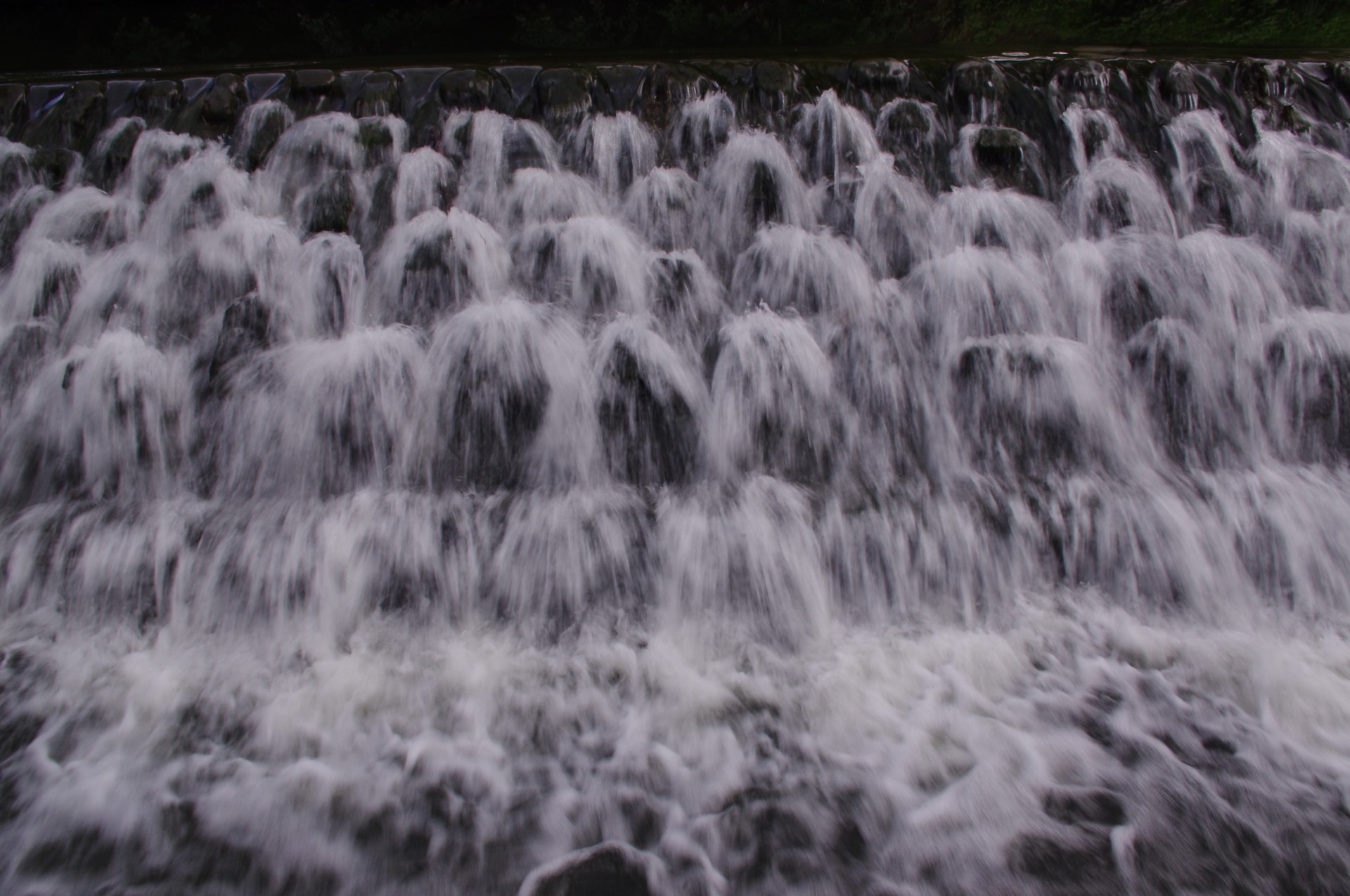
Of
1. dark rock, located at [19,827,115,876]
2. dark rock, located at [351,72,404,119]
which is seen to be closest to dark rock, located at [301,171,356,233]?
dark rock, located at [351,72,404,119]

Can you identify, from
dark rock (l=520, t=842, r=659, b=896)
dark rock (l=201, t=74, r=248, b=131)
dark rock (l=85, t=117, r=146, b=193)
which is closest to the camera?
dark rock (l=520, t=842, r=659, b=896)

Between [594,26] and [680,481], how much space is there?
5246 millimetres

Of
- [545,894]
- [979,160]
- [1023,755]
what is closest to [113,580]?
[545,894]

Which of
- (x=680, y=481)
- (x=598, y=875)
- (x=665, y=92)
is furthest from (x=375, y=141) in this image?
(x=598, y=875)

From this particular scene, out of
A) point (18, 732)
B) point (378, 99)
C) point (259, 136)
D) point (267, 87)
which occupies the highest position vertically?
point (267, 87)

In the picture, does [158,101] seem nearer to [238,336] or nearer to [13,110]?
[13,110]

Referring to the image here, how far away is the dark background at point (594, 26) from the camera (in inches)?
257

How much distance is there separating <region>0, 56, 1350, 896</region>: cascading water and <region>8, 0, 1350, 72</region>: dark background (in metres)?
2.26

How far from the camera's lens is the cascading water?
2.20 m

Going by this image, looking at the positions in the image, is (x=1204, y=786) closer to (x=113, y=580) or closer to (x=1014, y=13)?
(x=113, y=580)

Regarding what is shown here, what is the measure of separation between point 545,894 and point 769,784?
0.74 m

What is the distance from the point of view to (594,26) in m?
6.63

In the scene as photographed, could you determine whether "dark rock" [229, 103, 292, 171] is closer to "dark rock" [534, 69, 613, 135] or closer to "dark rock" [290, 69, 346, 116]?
"dark rock" [290, 69, 346, 116]

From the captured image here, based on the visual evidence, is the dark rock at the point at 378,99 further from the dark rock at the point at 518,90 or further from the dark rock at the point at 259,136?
the dark rock at the point at 518,90
